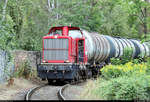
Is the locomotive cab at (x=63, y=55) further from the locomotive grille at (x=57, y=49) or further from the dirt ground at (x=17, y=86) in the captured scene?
the dirt ground at (x=17, y=86)

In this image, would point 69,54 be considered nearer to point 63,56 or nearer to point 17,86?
point 63,56

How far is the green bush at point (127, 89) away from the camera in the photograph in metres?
8.25

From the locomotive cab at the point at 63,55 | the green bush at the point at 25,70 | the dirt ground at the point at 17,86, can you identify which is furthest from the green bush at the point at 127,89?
the green bush at the point at 25,70

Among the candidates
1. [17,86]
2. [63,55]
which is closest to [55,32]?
[63,55]

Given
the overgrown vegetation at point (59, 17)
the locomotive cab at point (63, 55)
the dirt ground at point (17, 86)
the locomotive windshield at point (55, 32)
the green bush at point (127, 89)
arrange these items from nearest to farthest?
the green bush at point (127, 89), the dirt ground at point (17, 86), the overgrown vegetation at point (59, 17), the locomotive cab at point (63, 55), the locomotive windshield at point (55, 32)

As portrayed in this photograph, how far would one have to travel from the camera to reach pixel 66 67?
48.6 feet

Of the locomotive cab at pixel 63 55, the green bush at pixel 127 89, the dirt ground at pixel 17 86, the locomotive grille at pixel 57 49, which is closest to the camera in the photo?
the green bush at pixel 127 89

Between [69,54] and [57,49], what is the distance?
0.76 metres

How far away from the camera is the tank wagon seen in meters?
15.1

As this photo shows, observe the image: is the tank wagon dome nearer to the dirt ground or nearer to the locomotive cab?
the locomotive cab

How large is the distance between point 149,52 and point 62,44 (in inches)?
525

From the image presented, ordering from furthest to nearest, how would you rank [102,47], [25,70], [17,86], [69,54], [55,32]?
[102,47]
[25,70]
[55,32]
[69,54]
[17,86]

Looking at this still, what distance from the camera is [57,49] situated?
51.4 feet

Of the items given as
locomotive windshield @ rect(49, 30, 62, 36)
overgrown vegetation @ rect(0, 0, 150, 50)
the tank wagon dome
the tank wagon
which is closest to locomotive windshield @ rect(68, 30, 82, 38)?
the tank wagon
